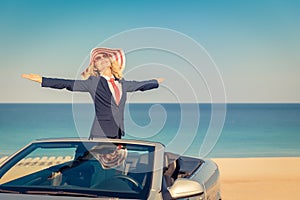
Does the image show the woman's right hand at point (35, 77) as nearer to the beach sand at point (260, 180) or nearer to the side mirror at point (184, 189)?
the side mirror at point (184, 189)

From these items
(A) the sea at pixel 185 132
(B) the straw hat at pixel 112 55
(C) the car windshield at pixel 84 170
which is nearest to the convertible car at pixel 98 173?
(C) the car windshield at pixel 84 170

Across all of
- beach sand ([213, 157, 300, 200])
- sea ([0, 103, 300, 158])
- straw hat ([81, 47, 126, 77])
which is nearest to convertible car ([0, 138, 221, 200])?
sea ([0, 103, 300, 158])

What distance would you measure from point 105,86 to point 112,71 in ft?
0.83

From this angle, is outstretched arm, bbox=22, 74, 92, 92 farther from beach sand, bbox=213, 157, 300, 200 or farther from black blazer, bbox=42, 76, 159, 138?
beach sand, bbox=213, 157, 300, 200

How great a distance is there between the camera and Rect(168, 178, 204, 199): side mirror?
423cm

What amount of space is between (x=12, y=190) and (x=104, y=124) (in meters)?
2.17

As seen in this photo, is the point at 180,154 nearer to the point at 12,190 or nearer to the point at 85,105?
the point at 85,105

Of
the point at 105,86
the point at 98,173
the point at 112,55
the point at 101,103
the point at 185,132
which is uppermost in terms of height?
the point at 112,55

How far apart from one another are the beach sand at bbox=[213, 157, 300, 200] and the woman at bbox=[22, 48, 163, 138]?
4.09 meters

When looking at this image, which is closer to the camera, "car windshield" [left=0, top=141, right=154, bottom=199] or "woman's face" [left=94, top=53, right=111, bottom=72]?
"car windshield" [left=0, top=141, right=154, bottom=199]

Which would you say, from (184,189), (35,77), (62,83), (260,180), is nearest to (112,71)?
(62,83)

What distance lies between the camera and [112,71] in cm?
645

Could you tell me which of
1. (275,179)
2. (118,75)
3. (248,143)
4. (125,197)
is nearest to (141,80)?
(118,75)

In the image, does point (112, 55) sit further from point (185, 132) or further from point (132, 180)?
point (132, 180)
